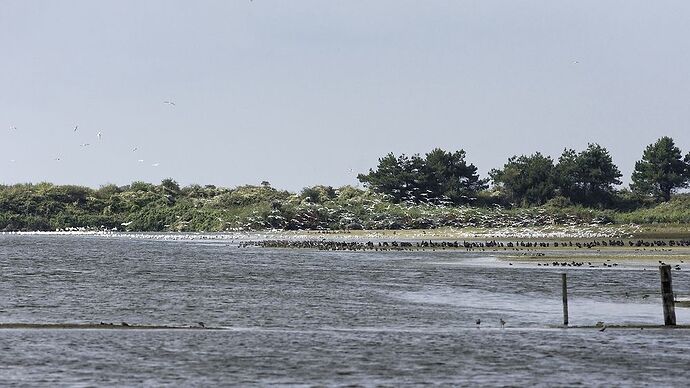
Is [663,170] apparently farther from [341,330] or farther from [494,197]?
[341,330]

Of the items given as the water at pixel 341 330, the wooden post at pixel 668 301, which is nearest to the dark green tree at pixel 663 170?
the water at pixel 341 330

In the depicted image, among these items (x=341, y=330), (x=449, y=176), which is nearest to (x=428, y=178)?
(x=449, y=176)

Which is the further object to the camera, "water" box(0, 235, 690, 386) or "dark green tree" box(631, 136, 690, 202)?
"dark green tree" box(631, 136, 690, 202)

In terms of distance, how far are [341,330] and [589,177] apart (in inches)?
5053

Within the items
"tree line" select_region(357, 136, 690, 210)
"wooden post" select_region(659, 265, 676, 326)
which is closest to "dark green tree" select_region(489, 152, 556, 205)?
"tree line" select_region(357, 136, 690, 210)

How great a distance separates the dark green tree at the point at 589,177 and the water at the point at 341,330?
91.5 metres

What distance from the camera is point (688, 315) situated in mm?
41156

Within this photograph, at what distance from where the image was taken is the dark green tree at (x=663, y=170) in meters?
159

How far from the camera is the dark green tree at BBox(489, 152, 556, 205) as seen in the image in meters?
161

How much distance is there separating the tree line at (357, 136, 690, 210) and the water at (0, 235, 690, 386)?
91646mm

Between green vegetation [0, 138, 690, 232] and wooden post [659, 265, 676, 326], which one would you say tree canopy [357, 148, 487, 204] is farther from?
wooden post [659, 265, 676, 326]

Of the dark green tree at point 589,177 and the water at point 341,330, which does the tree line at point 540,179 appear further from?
the water at point 341,330

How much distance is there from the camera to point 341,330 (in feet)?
126

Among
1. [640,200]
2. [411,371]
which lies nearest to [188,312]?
[411,371]
